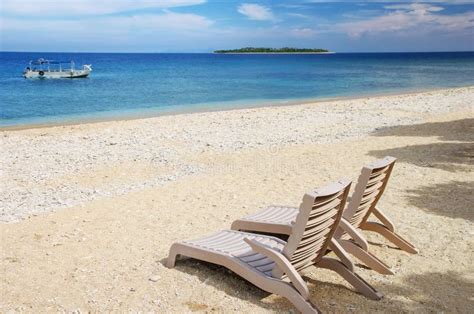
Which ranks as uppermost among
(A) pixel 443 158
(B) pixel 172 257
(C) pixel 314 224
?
(C) pixel 314 224

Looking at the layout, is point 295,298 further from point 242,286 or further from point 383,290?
point 383,290

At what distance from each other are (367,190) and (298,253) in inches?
49.3

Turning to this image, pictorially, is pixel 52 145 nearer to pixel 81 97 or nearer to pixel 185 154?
pixel 185 154

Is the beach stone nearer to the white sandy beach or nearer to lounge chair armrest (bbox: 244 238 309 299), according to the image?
the white sandy beach

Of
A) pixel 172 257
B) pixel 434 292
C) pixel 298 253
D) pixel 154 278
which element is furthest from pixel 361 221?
pixel 154 278

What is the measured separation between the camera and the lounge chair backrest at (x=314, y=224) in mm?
3797

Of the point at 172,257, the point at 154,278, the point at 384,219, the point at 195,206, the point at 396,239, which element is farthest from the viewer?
the point at 195,206

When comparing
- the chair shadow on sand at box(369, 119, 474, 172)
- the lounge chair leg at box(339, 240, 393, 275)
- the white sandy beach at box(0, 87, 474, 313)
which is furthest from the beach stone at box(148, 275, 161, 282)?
the chair shadow on sand at box(369, 119, 474, 172)

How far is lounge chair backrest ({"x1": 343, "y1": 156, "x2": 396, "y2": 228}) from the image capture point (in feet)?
15.8

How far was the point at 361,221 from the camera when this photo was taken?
5328 millimetres

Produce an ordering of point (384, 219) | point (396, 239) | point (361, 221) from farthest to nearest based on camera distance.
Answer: point (384, 219) < point (396, 239) < point (361, 221)

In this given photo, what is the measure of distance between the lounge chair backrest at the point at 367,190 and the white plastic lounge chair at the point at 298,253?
575 millimetres

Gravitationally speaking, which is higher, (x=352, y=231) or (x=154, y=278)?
(x=352, y=231)

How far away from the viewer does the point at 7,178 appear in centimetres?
978
